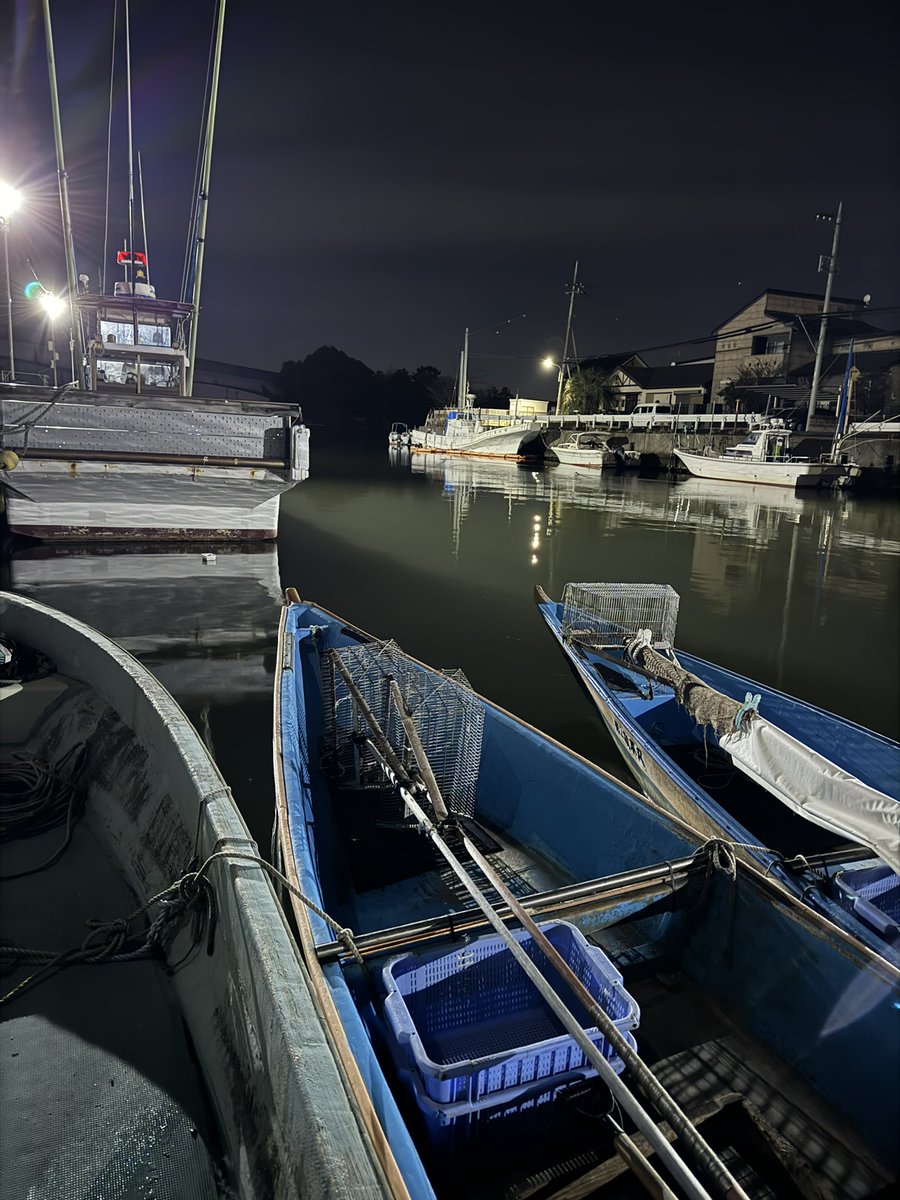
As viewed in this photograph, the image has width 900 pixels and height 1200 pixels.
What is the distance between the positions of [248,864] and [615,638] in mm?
7570

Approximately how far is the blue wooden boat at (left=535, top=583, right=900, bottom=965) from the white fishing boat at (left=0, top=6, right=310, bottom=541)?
9.12m

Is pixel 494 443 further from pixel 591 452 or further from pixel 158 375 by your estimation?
pixel 158 375

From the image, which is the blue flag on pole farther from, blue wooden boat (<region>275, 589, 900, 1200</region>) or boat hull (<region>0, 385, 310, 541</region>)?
blue wooden boat (<region>275, 589, 900, 1200</region>)

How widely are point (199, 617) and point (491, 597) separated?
268 inches

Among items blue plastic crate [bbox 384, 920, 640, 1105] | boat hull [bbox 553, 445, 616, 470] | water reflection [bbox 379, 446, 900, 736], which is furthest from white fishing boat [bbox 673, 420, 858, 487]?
blue plastic crate [bbox 384, 920, 640, 1105]

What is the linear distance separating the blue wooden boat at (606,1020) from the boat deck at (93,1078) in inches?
38.7

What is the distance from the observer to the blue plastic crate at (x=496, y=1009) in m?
3.02

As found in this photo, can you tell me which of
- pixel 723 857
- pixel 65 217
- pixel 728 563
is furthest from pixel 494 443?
pixel 723 857

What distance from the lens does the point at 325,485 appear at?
138ft

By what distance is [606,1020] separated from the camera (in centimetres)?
270

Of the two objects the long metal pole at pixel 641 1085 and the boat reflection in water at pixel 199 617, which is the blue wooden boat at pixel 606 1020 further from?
the boat reflection in water at pixel 199 617

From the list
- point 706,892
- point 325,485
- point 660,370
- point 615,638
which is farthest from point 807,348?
point 706,892

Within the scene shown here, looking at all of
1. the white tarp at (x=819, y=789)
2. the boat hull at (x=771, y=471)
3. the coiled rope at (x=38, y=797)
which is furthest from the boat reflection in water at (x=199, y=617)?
the boat hull at (x=771, y=471)

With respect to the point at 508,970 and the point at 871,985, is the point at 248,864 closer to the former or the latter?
the point at 508,970
